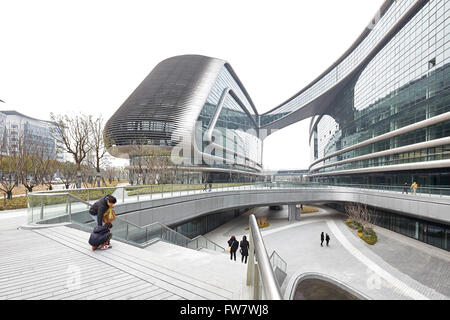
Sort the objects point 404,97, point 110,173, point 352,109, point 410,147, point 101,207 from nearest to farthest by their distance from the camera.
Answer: point 101,207, point 410,147, point 404,97, point 352,109, point 110,173

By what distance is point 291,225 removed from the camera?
25.6 meters

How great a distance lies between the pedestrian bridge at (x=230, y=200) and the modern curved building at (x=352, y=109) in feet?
23.4

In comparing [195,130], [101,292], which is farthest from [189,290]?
[195,130]

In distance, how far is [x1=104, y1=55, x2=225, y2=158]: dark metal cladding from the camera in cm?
4506

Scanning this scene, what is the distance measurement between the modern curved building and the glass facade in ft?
0.42

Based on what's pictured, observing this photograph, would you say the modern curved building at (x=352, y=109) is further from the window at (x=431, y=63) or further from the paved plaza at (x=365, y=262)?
the paved plaza at (x=365, y=262)

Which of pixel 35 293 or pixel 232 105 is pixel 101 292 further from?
pixel 232 105

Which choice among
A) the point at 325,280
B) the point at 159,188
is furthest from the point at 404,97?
the point at 159,188

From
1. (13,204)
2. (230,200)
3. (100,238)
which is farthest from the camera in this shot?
(230,200)

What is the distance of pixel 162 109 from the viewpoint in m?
48.1

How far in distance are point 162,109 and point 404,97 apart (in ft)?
151

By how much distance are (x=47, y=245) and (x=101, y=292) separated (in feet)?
10.9

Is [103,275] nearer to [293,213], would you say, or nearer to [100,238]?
[100,238]

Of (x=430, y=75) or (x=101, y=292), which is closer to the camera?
(x=101, y=292)
